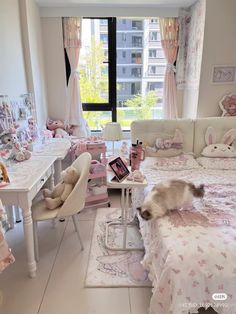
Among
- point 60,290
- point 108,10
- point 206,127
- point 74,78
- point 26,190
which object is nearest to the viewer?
point 26,190

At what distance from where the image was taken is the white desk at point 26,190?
1646mm

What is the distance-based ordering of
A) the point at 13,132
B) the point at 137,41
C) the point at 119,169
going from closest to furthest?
the point at 119,169, the point at 13,132, the point at 137,41

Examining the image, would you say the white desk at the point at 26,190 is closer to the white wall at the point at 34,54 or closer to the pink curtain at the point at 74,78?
the white wall at the point at 34,54

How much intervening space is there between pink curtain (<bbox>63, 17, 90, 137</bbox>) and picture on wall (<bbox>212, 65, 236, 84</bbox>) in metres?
1.82

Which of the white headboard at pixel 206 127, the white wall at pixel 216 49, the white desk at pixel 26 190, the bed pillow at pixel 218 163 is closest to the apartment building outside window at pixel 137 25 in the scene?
the white wall at pixel 216 49

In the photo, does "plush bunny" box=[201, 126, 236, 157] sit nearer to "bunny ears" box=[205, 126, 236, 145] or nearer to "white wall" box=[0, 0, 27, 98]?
"bunny ears" box=[205, 126, 236, 145]

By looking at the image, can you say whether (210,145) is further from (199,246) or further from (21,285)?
(21,285)

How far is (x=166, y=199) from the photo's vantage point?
5.46 ft

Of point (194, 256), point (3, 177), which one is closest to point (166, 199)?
point (194, 256)

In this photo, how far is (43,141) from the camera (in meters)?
2.85

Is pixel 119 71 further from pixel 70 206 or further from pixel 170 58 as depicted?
pixel 70 206

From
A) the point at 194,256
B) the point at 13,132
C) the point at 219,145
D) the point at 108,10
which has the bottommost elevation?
the point at 194,256

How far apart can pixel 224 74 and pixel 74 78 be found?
6.51 feet

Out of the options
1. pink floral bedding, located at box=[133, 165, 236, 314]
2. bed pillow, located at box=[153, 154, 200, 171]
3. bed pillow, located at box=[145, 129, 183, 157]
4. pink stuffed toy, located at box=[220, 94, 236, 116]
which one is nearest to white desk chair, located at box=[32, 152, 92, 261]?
pink floral bedding, located at box=[133, 165, 236, 314]
